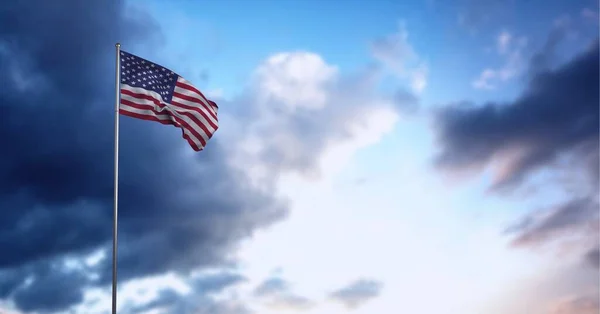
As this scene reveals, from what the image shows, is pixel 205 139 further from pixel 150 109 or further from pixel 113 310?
pixel 113 310

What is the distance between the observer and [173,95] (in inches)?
1289

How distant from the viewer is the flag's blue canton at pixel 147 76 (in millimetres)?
31188

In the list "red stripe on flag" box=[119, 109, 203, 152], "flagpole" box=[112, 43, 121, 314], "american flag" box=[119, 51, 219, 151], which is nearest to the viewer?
"flagpole" box=[112, 43, 121, 314]

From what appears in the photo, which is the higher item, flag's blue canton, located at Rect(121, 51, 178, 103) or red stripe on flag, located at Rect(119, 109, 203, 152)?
flag's blue canton, located at Rect(121, 51, 178, 103)

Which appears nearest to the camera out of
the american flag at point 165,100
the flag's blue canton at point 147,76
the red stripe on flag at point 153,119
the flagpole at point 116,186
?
the flagpole at point 116,186

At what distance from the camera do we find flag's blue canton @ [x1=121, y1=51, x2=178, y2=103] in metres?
31.2

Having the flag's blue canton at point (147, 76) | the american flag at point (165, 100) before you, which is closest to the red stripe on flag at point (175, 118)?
the american flag at point (165, 100)

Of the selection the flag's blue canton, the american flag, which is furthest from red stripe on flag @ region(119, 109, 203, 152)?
the flag's blue canton

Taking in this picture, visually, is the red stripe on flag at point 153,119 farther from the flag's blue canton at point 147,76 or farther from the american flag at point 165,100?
the flag's blue canton at point 147,76

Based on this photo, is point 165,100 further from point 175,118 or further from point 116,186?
point 116,186

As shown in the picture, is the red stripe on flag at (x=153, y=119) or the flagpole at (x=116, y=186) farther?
the red stripe on flag at (x=153, y=119)

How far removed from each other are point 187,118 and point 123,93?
12.4 ft

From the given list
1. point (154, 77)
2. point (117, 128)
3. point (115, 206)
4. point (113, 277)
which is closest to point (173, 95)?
point (154, 77)

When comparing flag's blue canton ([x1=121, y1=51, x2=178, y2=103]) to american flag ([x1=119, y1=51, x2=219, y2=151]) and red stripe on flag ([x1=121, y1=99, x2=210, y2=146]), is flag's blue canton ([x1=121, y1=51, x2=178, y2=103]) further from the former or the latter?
red stripe on flag ([x1=121, y1=99, x2=210, y2=146])
